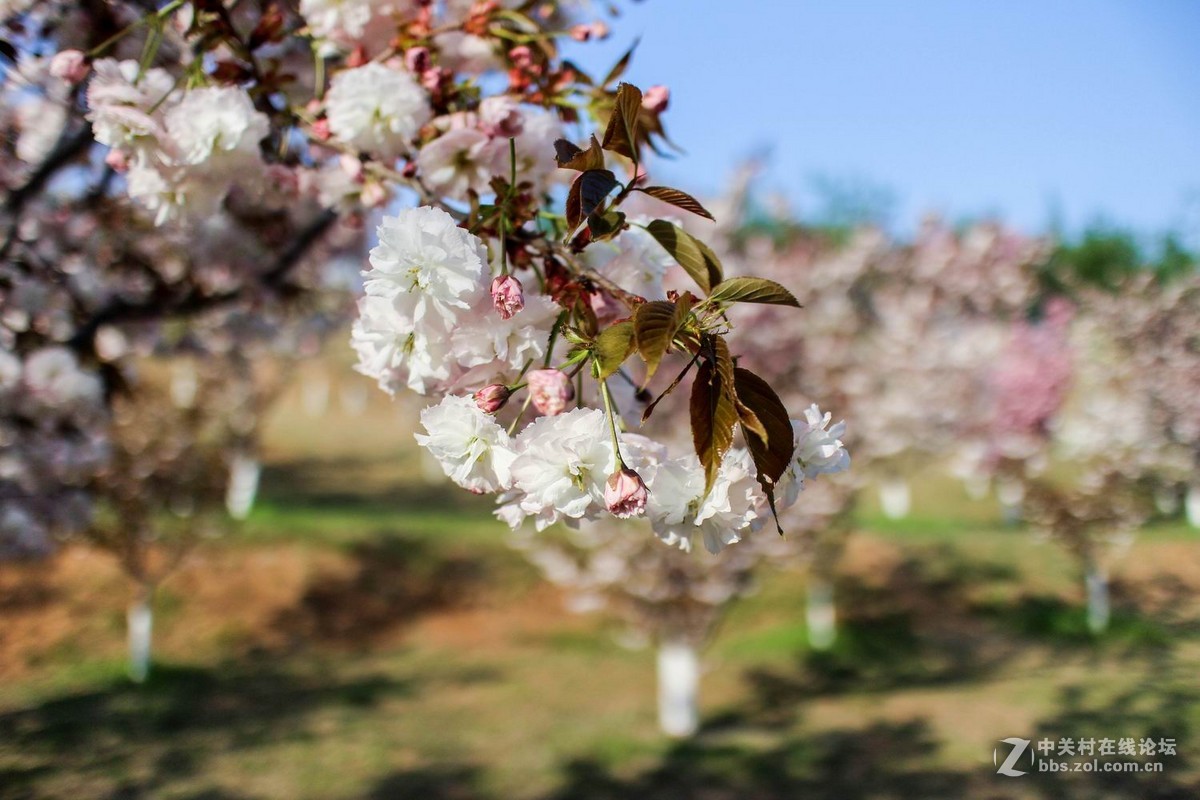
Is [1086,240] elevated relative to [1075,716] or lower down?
elevated

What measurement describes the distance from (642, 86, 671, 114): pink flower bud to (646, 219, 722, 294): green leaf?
1.43 ft

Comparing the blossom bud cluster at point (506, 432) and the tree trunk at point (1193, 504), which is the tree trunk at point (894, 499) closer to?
the tree trunk at point (1193, 504)

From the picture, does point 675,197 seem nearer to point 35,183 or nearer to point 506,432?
point 506,432

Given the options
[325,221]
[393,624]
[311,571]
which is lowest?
[393,624]

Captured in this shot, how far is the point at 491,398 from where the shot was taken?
0.92 metres

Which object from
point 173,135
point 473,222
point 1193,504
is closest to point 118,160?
point 173,135

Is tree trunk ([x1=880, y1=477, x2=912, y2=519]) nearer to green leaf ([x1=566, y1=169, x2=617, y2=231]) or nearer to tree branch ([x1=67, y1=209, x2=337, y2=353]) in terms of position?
tree branch ([x1=67, y1=209, x2=337, y2=353])

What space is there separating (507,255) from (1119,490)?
778 centimetres

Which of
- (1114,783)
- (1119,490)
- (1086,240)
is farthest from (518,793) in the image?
(1086,240)

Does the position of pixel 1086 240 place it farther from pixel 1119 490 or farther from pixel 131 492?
pixel 131 492

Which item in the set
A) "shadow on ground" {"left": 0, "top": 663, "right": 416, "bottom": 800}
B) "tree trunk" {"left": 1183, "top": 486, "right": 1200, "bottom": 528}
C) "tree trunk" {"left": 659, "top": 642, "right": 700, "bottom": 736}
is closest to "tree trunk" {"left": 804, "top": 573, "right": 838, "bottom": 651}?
"tree trunk" {"left": 659, "top": 642, "right": 700, "bottom": 736}

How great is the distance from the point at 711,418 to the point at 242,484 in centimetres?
1243

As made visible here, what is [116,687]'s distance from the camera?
22.0ft

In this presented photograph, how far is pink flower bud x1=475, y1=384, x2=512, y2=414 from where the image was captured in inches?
36.3
